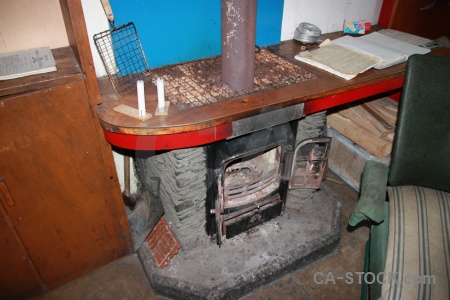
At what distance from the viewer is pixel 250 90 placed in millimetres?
1654

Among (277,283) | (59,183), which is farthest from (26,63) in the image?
(277,283)

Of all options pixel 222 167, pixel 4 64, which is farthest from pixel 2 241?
pixel 222 167

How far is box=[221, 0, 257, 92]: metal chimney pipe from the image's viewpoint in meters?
1.49

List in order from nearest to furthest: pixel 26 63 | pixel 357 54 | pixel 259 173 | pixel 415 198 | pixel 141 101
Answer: pixel 141 101 < pixel 26 63 < pixel 415 198 < pixel 357 54 < pixel 259 173

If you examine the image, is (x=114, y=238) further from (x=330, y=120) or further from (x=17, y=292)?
(x=330, y=120)

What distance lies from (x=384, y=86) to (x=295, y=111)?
67 cm

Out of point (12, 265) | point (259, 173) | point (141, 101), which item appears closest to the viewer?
point (141, 101)

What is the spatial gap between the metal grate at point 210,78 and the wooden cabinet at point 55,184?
431 millimetres

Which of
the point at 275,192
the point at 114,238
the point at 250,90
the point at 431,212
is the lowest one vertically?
the point at 114,238

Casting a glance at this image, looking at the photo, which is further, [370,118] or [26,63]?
[370,118]

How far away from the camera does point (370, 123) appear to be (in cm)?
255

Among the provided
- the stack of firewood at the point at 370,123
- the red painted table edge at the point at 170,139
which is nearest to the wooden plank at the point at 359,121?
the stack of firewood at the point at 370,123

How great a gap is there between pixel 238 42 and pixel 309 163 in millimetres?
915

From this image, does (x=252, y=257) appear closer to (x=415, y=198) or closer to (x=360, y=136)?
(x=415, y=198)
